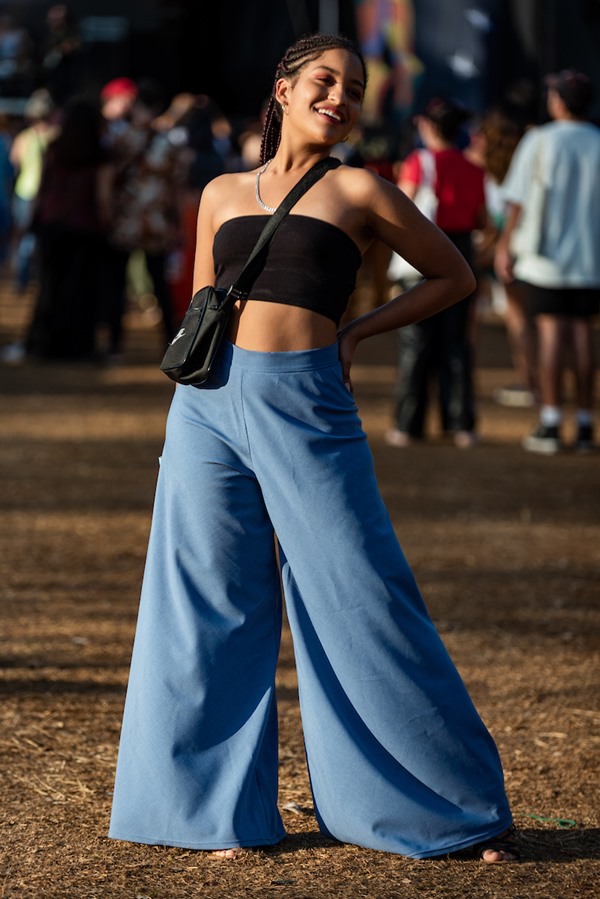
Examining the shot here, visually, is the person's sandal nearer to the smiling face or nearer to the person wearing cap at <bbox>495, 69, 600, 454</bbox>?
the smiling face

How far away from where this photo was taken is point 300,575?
3699 millimetres

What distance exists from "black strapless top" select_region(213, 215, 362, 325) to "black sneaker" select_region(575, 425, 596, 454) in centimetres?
628

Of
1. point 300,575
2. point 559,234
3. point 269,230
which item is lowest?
point 300,575

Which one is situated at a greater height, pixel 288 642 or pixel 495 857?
pixel 495 857

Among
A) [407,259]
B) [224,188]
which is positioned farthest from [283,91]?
[407,259]

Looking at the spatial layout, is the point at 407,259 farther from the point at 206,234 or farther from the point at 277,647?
the point at 277,647

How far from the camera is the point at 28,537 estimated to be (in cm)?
748

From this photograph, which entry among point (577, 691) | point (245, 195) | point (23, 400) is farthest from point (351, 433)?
point (23, 400)

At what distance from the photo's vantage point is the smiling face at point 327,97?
3678 millimetres

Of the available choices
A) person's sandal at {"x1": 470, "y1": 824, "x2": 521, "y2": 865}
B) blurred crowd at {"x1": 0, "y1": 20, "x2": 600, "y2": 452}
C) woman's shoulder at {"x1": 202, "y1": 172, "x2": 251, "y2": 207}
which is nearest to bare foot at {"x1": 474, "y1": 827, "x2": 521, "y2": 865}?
person's sandal at {"x1": 470, "y1": 824, "x2": 521, "y2": 865}

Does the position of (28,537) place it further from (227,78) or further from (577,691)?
(227,78)

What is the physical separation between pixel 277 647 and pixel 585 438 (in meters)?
6.25

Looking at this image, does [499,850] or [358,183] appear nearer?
[358,183]

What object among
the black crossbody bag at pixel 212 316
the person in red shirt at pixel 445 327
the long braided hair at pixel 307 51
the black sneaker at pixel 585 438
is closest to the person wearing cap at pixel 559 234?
the black sneaker at pixel 585 438
